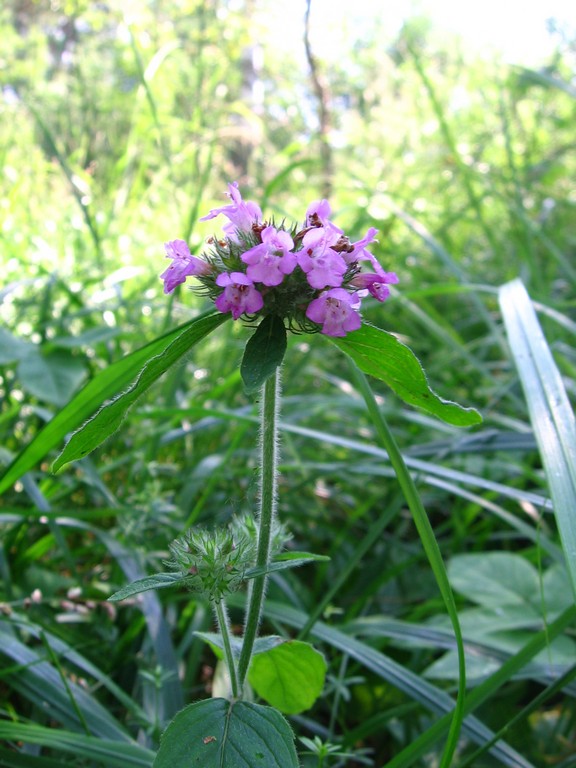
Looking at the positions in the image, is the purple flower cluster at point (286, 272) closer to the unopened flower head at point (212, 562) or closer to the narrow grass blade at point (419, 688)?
the unopened flower head at point (212, 562)

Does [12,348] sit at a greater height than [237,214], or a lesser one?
greater

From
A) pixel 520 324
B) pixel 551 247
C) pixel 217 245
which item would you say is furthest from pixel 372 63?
pixel 217 245

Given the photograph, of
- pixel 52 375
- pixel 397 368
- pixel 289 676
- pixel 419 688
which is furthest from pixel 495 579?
pixel 52 375

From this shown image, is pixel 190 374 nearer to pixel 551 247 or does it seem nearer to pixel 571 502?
pixel 551 247

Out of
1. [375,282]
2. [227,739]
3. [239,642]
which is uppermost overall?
[375,282]

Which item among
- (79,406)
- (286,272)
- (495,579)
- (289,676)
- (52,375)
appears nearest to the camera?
(286,272)

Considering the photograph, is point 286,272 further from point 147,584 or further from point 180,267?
point 147,584

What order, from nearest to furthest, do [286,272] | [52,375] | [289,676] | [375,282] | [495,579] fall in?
[286,272]
[375,282]
[289,676]
[495,579]
[52,375]

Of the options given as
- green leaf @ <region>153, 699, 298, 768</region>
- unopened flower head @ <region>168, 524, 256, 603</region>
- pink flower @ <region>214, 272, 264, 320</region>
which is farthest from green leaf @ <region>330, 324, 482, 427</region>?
green leaf @ <region>153, 699, 298, 768</region>
